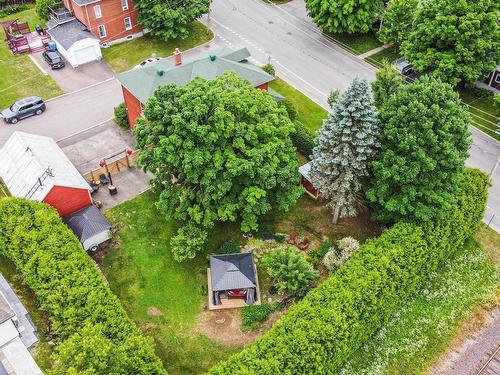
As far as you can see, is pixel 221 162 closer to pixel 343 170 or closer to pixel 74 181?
pixel 343 170

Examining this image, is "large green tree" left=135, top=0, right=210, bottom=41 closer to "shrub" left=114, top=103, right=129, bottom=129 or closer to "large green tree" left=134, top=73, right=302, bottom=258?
"shrub" left=114, top=103, right=129, bottom=129

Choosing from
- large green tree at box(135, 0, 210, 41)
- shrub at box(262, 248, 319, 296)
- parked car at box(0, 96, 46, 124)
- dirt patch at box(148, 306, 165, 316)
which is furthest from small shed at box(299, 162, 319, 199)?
parked car at box(0, 96, 46, 124)

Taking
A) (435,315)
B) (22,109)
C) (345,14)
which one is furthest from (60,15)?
(435,315)

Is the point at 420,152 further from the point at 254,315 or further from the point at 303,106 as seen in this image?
the point at 303,106

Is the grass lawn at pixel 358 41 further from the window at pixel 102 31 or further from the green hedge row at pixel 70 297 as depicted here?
the green hedge row at pixel 70 297

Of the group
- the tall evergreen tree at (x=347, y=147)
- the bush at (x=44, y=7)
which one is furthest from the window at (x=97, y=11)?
the tall evergreen tree at (x=347, y=147)
